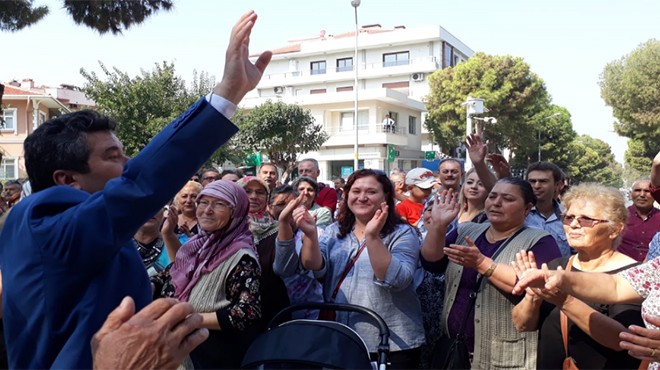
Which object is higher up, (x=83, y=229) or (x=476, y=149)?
(x=476, y=149)

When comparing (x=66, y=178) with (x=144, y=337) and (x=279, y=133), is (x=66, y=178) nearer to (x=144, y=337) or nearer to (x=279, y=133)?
(x=144, y=337)

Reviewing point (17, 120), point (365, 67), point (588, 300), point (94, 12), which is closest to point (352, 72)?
point (365, 67)

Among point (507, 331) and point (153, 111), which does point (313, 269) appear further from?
point (153, 111)

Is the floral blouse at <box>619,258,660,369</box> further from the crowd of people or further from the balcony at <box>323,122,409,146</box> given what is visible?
the balcony at <box>323,122,409,146</box>

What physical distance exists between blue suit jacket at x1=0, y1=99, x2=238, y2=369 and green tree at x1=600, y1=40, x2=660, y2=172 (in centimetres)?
3056

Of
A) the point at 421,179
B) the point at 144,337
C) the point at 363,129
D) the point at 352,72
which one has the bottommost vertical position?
the point at 144,337

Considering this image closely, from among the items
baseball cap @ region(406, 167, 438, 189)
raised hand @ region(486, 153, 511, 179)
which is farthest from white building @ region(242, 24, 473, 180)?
raised hand @ region(486, 153, 511, 179)

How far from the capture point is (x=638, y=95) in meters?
27.4

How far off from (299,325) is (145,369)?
4.43 ft

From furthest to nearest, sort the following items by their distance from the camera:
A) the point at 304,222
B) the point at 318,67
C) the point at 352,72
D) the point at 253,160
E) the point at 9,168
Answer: the point at 318,67 → the point at 352,72 → the point at 9,168 → the point at 253,160 → the point at 304,222

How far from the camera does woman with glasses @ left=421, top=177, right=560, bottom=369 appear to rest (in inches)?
118

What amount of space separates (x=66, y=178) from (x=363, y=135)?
35528mm

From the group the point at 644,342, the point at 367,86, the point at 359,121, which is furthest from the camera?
the point at 367,86

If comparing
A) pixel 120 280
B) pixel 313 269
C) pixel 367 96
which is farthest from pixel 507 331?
pixel 367 96
